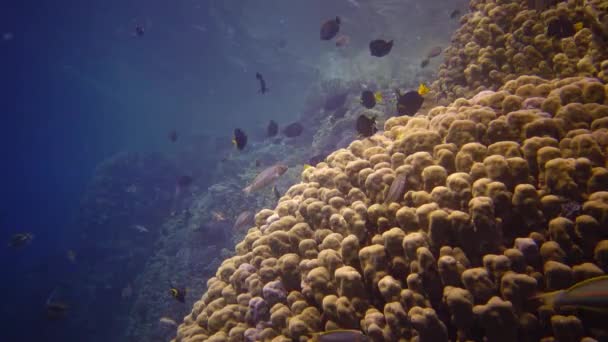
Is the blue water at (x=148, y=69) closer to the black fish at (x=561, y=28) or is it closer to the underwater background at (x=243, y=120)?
the underwater background at (x=243, y=120)

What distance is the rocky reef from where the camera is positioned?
2.27 meters

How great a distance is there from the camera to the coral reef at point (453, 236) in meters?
2.28

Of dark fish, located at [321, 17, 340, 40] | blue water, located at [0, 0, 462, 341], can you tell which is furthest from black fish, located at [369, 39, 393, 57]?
blue water, located at [0, 0, 462, 341]

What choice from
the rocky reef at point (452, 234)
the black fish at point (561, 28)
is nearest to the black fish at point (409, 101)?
the rocky reef at point (452, 234)

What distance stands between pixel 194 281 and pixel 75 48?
32948 mm

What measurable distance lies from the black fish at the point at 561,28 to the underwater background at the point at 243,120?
21 millimetres

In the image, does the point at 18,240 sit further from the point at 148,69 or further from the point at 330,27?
the point at 148,69

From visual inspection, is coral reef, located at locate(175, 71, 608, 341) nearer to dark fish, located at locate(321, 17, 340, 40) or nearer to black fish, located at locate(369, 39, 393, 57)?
black fish, located at locate(369, 39, 393, 57)

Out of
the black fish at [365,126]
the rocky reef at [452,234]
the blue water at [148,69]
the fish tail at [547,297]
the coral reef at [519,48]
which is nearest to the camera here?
the fish tail at [547,297]

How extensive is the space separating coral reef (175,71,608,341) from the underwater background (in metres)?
0.03

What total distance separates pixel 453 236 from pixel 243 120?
41148mm

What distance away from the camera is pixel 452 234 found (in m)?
2.58

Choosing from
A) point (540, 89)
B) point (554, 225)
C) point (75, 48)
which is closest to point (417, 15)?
point (540, 89)

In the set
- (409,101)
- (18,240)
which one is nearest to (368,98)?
(409,101)
